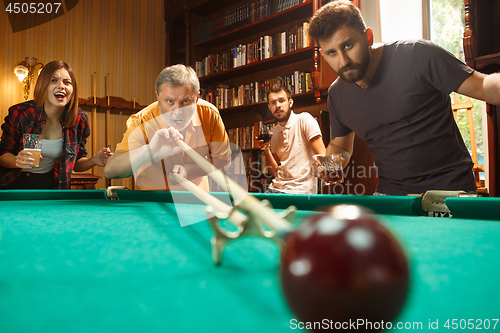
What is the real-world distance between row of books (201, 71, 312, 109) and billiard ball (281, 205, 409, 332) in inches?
140

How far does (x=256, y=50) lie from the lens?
14.1 feet

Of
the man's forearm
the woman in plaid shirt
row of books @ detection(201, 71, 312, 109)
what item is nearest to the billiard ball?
the man's forearm

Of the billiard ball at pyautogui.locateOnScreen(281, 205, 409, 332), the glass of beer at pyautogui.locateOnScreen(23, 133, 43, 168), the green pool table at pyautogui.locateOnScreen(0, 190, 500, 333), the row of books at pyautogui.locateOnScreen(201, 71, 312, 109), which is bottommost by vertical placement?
the green pool table at pyautogui.locateOnScreen(0, 190, 500, 333)

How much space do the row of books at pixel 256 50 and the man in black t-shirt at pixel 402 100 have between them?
2.03 meters

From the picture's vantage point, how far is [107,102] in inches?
200

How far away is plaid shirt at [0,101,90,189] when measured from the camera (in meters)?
2.50

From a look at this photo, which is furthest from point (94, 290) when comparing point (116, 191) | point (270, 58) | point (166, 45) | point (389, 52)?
point (166, 45)

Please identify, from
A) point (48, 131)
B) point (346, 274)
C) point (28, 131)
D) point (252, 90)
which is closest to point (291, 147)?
point (252, 90)

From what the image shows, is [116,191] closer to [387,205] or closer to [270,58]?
[387,205]

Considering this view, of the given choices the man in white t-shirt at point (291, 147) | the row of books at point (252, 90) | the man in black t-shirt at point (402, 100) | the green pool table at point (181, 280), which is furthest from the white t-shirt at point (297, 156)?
the green pool table at point (181, 280)

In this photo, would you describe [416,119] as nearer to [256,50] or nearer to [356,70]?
[356,70]

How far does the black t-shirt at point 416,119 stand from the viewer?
5.32 ft

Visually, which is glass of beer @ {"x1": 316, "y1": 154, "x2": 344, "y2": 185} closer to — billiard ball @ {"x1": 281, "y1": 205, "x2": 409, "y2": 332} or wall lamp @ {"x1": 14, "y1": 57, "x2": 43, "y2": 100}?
billiard ball @ {"x1": 281, "y1": 205, "x2": 409, "y2": 332}

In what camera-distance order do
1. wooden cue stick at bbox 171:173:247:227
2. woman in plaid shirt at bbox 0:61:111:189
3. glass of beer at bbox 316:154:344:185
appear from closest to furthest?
wooden cue stick at bbox 171:173:247:227 → glass of beer at bbox 316:154:344:185 → woman in plaid shirt at bbox 0:61:111:189
